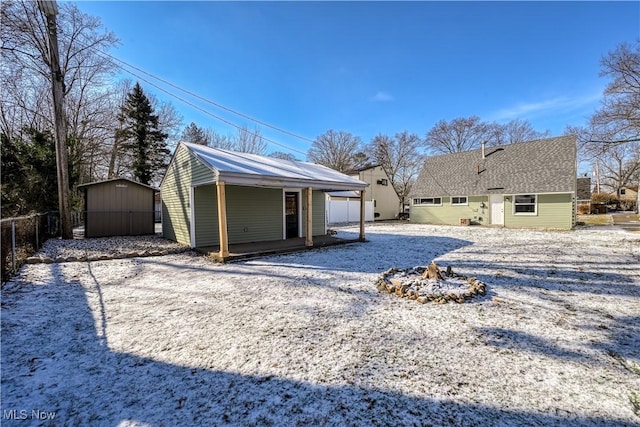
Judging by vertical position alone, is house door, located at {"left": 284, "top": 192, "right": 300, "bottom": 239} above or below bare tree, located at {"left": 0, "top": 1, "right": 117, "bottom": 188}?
below

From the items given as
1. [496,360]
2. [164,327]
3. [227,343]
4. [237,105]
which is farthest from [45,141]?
[496,360]

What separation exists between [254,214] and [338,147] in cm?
2645

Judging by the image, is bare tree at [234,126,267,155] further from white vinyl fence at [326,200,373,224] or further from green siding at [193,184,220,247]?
green siding at [193,184,220,247]

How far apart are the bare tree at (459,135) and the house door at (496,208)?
750 inches

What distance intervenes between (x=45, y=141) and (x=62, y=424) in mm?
16473

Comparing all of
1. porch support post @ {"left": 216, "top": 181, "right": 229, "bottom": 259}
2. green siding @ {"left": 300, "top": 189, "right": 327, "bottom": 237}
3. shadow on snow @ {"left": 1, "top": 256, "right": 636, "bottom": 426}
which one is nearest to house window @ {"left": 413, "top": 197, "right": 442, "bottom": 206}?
green siding @ {"left": 300, "top": 189, "right": 327, "bottom": 237}

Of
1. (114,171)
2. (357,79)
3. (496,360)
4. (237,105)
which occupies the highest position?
(357,79)

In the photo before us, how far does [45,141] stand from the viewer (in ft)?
42.6

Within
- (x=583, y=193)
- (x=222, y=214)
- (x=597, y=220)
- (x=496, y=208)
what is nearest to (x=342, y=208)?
(x=496, y=208)

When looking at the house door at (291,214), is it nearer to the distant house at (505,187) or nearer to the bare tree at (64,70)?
the bare tree at (64,70)

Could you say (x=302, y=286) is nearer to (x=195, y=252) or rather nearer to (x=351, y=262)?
(x=351, y=262)

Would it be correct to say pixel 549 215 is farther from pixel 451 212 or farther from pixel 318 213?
pixel 318 213

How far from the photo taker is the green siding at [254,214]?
9.23 metres

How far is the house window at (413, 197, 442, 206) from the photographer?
2004 centimetres
